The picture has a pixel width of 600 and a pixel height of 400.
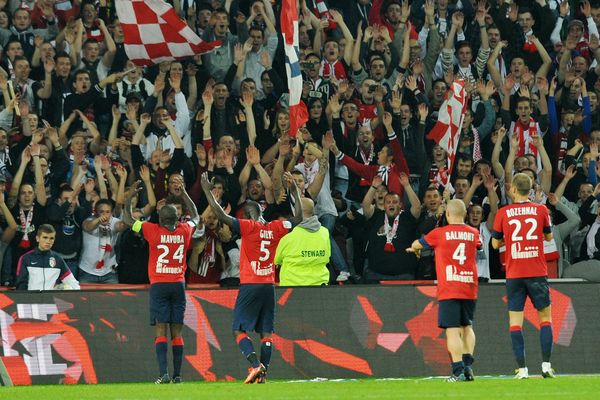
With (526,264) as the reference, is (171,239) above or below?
above

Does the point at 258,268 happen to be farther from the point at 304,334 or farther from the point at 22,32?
the point at 22,32

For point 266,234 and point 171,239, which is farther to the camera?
point 171,239

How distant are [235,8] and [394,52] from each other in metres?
2.77

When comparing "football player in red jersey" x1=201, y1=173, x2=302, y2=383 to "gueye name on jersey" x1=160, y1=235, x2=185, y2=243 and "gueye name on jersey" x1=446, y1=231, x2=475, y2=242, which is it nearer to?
"gueye name on jersey" x1=160, y1=235, x2=185, y2=243

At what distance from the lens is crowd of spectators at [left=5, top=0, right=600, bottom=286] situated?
1902 centimetres

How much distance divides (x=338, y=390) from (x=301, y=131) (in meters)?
7.23

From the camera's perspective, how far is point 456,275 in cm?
1414

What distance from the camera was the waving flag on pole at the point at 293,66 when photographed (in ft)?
63.4

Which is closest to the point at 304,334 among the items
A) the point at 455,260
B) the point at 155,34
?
the point at 455,260

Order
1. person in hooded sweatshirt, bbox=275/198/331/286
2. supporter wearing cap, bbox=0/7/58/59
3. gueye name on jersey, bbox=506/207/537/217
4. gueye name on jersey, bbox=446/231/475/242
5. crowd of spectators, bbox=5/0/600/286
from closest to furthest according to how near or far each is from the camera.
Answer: gueye name on jersey, bbox=446/231/475/242, gueye name on jersey, bbox=506/207/537/217, person in hooded sweatshirt, bbox=275/198/331/286, crowd of spectators, bbox=5/0/600/286, supporter wearing cap, bbox=0/7/58/59

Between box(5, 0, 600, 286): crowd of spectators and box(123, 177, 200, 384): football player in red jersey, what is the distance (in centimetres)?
216

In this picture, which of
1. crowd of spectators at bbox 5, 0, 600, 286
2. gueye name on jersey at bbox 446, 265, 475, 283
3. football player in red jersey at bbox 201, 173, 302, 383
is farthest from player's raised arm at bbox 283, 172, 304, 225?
crowd of spectators at bbox 5, 0, 600, 286

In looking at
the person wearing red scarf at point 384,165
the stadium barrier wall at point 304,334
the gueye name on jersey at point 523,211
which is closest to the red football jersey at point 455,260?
the gueye name on jersey at point 523,211

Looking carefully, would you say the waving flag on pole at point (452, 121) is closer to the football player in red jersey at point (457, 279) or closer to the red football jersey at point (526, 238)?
the red football jersey at point (526, 238)
